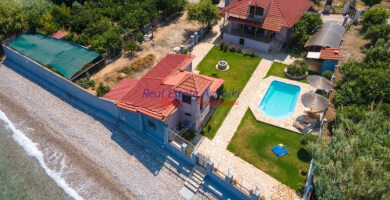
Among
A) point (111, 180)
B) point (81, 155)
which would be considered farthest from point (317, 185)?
point (81, 155)

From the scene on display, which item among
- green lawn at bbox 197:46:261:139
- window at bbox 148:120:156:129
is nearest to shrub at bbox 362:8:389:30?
green lawn at bbox 197:46:261:139

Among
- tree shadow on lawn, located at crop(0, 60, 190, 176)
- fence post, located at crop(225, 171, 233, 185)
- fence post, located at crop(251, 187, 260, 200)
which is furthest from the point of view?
tree shadow on lawn, located at crop(0, 60, 190, 176)

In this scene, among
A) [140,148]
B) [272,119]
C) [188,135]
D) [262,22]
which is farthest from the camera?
[262,22]

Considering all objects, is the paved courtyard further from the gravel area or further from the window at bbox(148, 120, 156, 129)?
the gravel area

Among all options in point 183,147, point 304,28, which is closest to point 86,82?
point 183,147

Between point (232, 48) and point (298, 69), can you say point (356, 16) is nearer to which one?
point (298, 69)

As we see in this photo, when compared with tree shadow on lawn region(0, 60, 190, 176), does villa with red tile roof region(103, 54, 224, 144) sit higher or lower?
higher
